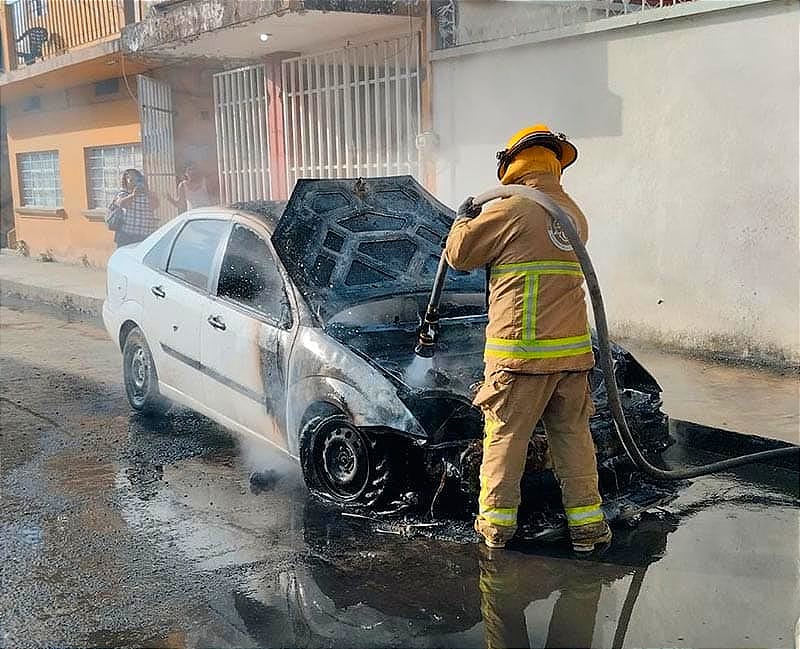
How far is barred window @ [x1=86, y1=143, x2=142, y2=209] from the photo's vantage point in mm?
15125

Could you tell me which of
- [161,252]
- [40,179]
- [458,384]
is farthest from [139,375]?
[40,179]

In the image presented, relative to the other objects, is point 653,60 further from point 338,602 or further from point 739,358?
point 338,602

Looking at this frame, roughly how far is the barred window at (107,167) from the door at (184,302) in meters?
9.62

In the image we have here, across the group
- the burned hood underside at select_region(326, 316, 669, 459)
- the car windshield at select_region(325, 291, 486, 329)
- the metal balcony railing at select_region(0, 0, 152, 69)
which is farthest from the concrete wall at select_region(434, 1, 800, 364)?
the metal balcony railing at select_region(0, 0, 152, 69)

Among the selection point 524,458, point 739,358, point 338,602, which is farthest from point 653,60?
point 338,602

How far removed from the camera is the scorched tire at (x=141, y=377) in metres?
6.23

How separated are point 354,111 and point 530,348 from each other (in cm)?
753

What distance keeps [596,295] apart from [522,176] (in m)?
0.64

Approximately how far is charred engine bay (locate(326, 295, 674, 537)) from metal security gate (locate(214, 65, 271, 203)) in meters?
8.24

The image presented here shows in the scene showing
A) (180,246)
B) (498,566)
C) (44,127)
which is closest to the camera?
(498,566)

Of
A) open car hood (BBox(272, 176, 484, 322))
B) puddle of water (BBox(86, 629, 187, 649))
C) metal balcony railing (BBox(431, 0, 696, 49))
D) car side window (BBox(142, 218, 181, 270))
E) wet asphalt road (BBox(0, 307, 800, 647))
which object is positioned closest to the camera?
puddle of water (BBox(86, 629, 187, 649))

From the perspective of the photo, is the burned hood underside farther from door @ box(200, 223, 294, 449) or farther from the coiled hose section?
door @ box(200, 223, 294, 449)

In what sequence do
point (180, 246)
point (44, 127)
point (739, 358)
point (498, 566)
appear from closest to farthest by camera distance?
point (498, 566) → point (180, 246) → point (739, 358) → point (44, 127)

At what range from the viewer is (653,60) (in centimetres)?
766
